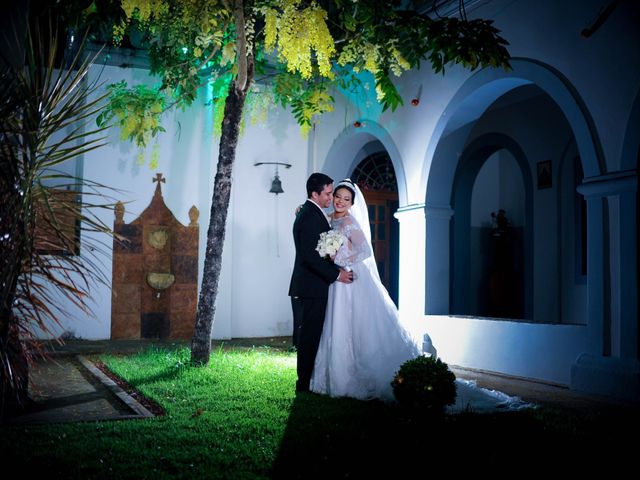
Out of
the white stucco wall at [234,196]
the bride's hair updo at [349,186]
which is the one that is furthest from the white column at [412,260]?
the white stucco wall at [234,196]

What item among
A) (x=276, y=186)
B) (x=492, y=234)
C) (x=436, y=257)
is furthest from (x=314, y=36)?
(x=492, y=234)

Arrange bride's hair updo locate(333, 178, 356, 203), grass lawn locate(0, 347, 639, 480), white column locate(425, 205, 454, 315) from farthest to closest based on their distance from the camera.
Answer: white column locate(425, 205, 454, 315)
bride's hair updo locate(333, 178, 356, 203)
grass lawn locate(0, 347, 639, 480)

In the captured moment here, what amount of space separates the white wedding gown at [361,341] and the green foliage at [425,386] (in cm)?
63

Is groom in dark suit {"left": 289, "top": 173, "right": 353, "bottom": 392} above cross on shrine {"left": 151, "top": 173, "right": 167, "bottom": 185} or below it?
below

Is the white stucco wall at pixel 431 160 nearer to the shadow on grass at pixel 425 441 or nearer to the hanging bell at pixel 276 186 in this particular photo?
the hanging bell at pixel 276 186

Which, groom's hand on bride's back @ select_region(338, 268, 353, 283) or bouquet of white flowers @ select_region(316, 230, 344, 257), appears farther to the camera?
groom's hand on bride's back @ select_region(338, 268, 353, 283)

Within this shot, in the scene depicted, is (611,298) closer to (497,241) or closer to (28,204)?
(28,204)

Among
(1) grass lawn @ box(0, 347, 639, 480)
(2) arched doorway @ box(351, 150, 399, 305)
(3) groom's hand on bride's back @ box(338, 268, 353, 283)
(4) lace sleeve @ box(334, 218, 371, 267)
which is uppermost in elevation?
(2) arched doorway @ box(351, 150, 399, 305)

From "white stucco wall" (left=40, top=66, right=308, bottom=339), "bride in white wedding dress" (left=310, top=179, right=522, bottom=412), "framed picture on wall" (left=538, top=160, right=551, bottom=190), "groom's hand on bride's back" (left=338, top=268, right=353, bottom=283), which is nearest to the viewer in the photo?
"bride in white wedding dress" (left=310, top=179, right=522, bottom=412)

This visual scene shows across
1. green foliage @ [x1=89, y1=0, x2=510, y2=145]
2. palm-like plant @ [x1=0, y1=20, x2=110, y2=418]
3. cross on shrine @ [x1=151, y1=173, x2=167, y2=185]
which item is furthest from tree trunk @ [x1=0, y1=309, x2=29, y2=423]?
cross on shrine @ [x1=151, y1=173, x2=167, y2=185]

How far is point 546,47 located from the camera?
263 inches

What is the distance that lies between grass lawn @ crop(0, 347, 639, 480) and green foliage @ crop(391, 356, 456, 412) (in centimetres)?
11

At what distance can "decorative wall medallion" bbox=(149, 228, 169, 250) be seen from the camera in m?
10.8

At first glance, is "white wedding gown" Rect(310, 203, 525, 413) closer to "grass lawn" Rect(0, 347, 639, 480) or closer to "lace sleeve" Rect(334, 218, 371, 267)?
"lace sleeve" Rect(334, 218, 371, 267)
